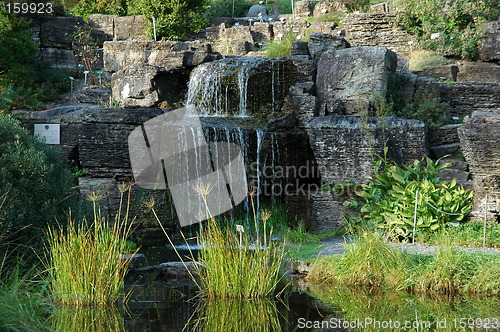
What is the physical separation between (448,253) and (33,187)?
14.2 ft

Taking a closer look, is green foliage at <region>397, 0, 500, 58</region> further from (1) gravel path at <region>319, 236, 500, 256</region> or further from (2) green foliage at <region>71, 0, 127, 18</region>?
(2) green foliage at <region>71, 0, 127, 18</region>

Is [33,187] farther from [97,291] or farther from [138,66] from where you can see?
[138,66]

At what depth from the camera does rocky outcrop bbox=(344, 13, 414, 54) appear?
49.6ft

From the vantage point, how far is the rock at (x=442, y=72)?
12469 mm

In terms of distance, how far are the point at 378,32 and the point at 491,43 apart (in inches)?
115

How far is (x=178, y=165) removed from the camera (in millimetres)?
9883

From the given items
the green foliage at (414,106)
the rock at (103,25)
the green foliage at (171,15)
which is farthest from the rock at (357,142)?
the rock at (103,25)

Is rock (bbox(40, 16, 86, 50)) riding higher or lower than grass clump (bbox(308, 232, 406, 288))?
higher

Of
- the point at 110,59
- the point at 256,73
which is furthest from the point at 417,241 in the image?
the point at 110,59

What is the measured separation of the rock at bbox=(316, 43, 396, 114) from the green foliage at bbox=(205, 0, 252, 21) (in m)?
9.50

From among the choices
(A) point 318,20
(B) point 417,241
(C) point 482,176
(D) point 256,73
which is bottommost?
(B) point 417,241

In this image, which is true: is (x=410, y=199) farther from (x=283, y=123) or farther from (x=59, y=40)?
(x=59, y=40)

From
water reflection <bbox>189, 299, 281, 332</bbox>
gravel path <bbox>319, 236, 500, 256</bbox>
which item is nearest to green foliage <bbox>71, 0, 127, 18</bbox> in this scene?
gravel path <bbox>319, 236, 500, 256</bbox>

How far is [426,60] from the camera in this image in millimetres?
13508
